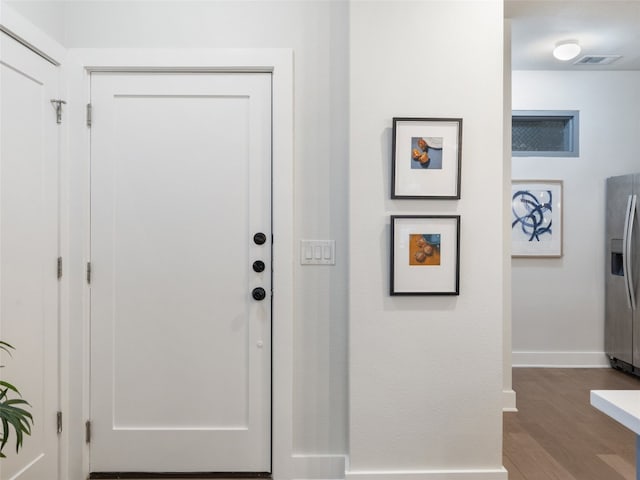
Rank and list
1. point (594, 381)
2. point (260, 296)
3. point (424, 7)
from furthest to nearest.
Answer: point (594, 381) < point (260, 296) < point (424, 7)

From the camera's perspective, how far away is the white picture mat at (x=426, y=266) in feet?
7.93

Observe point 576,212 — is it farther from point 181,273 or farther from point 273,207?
point 181,273

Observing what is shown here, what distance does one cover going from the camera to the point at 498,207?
2.43 m

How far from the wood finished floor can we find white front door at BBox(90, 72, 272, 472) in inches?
55.3

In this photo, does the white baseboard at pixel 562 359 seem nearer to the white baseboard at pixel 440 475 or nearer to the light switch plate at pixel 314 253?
the white baseboard at pixel 440 475

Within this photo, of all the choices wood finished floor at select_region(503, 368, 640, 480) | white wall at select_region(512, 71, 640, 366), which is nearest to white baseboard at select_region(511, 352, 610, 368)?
white wall at select_region(512, 71, 640, 366)

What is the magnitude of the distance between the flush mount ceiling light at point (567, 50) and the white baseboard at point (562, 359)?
248 centimetres

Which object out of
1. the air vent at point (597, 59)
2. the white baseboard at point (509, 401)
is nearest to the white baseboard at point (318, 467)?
the white baseboard at point (509, 401)

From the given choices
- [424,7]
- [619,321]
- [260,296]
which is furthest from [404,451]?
[619,321]

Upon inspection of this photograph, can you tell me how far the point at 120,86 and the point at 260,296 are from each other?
121 cm

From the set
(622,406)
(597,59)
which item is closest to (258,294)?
(622,406)

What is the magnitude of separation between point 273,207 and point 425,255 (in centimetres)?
75

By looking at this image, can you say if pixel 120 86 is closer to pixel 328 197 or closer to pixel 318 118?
pixel 318 118

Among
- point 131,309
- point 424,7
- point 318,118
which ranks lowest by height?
point 131,309
